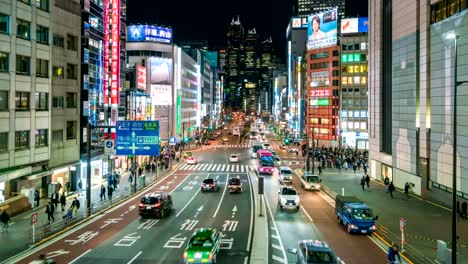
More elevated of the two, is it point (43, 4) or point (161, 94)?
point (43, 4)

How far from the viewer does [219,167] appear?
70.7 m

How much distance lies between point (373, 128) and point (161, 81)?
62407 mm

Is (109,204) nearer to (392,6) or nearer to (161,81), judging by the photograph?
(392,6)

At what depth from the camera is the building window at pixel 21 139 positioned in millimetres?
34728

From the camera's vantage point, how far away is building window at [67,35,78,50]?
43531 millimetres

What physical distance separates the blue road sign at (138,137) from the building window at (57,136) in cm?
774

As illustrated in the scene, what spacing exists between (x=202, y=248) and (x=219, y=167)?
50.0 metres

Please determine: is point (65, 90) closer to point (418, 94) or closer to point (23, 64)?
point (23, 64)

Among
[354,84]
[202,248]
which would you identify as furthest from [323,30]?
[202,248]

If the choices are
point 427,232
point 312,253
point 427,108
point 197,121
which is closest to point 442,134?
point 427,108

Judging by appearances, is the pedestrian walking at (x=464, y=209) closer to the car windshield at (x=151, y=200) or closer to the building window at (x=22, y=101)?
the car windshield at (x=151, y=200)

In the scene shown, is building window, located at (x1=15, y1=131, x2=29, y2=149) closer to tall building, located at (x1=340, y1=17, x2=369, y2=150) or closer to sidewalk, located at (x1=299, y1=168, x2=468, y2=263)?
sidewalk, located at (x1=299, y1=168, x2=468, y2=263)

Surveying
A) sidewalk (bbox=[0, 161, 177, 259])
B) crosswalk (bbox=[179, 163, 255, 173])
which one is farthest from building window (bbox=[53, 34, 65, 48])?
crosswalk (bbox=[179, 163, 255, 173])

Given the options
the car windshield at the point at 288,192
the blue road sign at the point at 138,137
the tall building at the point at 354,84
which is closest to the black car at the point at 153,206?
the blue road sign at the point at 138,137
